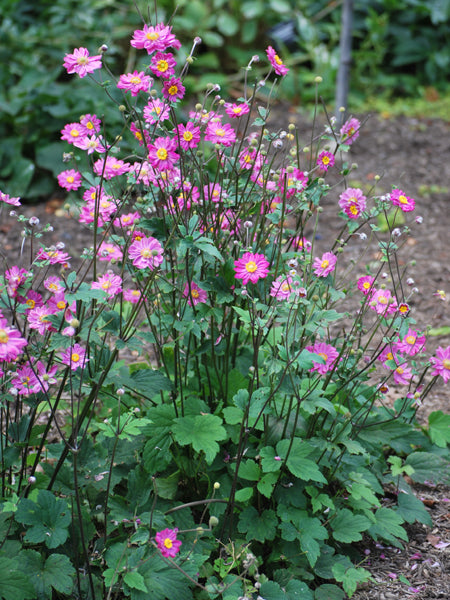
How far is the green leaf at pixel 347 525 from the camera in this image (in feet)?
5.84

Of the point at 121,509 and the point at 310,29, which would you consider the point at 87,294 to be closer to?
the point at 121,509

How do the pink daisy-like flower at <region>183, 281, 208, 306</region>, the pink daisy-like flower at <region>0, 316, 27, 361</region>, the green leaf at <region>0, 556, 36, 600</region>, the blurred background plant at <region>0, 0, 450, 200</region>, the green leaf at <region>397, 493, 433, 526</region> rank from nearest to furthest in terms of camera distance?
the pink daisy-like flower at <region>0, 316, 27, 361</region>
the green leaf at <region>0, 556, 36, 600</region>
the pink daisy-like flower at <region>183, 281, 208, 306</region>
the green leaf at <region>397, 493, 433, 526</region>
the blurred background plant at <region>0, 0, 450, 200</region>

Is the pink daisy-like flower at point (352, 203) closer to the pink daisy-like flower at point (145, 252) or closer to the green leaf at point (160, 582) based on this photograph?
the pink daisy-like flower at point (145, 252)

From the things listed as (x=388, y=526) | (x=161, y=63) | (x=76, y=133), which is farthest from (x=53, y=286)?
(x=388, y=526)

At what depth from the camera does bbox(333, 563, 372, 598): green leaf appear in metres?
1.71

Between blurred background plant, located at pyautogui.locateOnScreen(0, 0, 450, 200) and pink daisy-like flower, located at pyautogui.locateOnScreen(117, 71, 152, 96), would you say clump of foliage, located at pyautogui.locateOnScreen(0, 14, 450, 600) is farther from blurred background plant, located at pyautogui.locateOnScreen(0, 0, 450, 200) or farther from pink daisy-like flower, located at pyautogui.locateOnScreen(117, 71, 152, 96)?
blurred background plant, located at pyautogui.locateOnScreen(0, 0, 450, 200)

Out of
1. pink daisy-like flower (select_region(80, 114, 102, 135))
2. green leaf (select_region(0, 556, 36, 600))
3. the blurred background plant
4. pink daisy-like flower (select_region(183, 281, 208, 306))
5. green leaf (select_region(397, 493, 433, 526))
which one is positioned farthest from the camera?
the blurred background plant

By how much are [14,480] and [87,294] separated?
0.75 metres

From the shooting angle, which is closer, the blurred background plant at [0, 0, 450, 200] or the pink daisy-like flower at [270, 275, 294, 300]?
the pink daisy-like flower at [270, 275, 294, 300]

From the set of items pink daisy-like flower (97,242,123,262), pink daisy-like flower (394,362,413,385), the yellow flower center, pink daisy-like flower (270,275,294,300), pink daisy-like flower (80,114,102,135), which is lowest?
pink daisy-like flower (394,362,413,385)

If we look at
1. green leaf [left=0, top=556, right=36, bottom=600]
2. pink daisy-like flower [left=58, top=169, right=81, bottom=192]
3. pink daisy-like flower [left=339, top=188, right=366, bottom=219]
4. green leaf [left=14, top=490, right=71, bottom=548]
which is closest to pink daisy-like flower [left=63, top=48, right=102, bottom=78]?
pink daisy-like flower [left=58, top=169, right=81, bottom=192]

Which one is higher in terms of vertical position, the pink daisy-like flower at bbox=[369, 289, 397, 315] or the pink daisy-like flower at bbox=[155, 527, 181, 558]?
the pink daisy-like flower at bbox=[369, 289, 397, 315]

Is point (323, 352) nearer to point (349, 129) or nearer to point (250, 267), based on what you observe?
point (250, 267)

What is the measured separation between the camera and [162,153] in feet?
5.35
